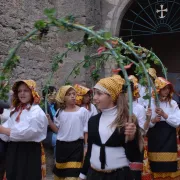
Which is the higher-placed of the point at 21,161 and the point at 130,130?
the point at 130,130

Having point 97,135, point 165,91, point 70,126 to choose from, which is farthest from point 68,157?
point 97,135

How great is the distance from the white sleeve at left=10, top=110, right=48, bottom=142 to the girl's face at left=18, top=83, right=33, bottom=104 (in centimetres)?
19

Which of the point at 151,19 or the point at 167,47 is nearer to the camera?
the point at 151,19

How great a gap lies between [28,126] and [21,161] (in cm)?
38

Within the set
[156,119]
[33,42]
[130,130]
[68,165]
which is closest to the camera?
[130,130]

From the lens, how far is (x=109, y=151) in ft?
10.7

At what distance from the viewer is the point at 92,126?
3422 mm

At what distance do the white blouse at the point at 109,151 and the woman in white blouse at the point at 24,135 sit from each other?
974 mm

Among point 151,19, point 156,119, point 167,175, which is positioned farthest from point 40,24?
point 151,19

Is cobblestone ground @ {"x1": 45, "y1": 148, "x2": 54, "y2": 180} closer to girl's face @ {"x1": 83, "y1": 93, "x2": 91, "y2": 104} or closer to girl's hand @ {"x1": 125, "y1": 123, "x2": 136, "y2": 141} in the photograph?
girl's face @ {"x1": 83, "y1": 93, "x2": 91, "y2": 104}

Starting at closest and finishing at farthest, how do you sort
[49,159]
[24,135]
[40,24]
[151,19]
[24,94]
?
1. [40,24]
2. [24,135]
3. [24,94]
4. [49,159]
5. [151,19]

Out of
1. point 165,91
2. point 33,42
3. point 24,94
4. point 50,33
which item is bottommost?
point 24,94

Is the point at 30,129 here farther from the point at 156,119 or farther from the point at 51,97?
the point at 51,97

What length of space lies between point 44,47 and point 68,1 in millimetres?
1033
